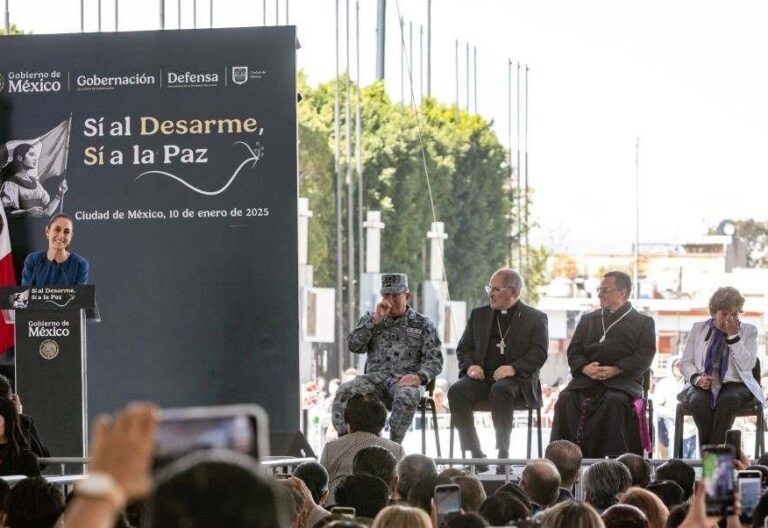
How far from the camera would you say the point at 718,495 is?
2.53 m

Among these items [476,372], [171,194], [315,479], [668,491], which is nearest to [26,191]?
[171,194]

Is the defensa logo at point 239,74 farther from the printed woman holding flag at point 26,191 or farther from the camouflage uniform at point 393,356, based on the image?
the camouflage uniform at point 393,356

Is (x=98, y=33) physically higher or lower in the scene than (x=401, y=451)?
higher

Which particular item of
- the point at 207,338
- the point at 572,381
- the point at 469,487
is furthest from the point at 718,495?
the point at 207,338

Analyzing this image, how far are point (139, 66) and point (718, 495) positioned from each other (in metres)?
7.66

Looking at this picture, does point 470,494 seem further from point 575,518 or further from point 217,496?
point 217,496

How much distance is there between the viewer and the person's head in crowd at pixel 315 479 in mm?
6016

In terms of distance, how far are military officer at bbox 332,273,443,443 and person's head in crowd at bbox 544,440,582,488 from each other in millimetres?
2230

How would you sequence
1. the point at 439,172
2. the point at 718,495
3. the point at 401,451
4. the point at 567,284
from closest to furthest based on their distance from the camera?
the point at 718,495, the point at 401,451, the point at 439,172, the point at 567,284

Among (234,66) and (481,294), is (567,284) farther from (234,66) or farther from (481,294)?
(234,66)

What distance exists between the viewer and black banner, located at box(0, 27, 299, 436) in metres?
9.52

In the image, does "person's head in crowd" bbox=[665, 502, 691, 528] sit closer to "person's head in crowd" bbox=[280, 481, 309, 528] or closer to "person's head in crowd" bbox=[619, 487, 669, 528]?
"person's head in crowd" bbox=[619, 487, 669, 528]

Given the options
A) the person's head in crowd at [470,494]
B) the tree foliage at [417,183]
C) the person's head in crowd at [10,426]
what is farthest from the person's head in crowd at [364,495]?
the tree foliage at [417,183]

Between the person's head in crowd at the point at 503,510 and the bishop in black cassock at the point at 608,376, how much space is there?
440cm
